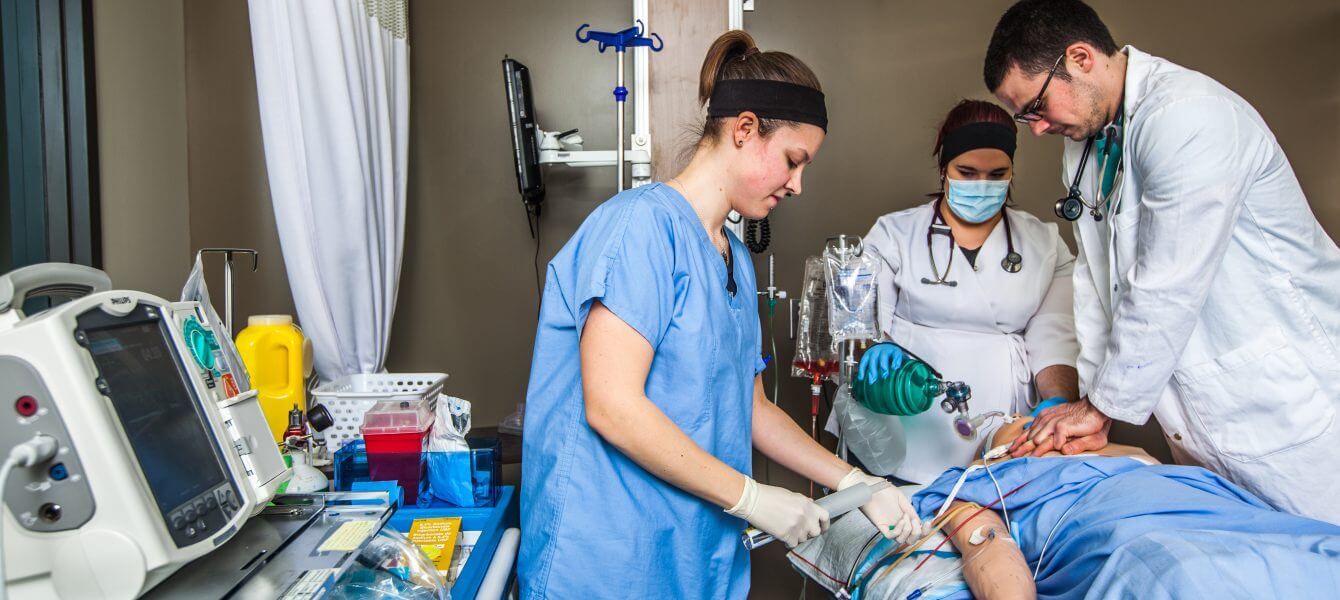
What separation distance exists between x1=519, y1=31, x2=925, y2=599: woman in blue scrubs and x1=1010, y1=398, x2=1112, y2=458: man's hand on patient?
59 cm

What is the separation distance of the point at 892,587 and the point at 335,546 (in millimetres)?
907

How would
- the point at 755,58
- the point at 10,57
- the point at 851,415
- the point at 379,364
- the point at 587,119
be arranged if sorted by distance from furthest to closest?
the point at 587,119
the point at 379,364
the point at 851,415
the point at 10,57
the point at 755,58

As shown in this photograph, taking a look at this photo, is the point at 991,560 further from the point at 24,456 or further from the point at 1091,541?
the point at 24,456

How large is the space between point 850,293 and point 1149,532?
0.86m

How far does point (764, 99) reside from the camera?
1.11 metres

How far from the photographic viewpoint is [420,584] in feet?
3.02

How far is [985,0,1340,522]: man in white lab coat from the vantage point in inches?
49.4

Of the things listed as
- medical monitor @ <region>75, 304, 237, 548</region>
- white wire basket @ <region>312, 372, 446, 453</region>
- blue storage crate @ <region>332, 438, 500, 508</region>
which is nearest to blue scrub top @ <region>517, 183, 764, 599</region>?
blue storage crate @ <region>332, 438, 500, 508</region>

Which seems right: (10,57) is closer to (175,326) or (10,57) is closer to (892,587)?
(175,326)

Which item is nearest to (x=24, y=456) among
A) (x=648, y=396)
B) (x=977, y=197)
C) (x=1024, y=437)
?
(x=648, y=396)

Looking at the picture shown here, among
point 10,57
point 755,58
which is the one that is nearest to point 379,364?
point 10,57

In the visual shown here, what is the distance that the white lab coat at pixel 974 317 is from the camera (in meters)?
1.83

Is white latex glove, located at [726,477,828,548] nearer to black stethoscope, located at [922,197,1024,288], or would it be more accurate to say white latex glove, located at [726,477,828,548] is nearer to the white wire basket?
the white wire basket

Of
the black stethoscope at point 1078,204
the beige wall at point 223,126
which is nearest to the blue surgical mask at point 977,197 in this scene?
the black stethoscope at point 1078,204
